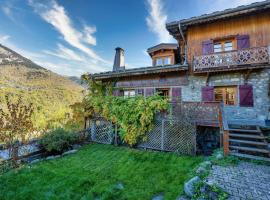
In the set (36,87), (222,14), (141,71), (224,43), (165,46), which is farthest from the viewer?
(36,87)

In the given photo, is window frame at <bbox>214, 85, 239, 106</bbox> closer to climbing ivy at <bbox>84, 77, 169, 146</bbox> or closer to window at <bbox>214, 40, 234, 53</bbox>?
window at <bbox>214, 40, 234, 53</bbox>

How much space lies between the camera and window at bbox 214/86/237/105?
902 cm

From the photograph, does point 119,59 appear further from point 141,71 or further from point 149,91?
point 149,91

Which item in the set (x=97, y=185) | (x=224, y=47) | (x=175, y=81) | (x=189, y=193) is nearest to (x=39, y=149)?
(x=97, y=185)

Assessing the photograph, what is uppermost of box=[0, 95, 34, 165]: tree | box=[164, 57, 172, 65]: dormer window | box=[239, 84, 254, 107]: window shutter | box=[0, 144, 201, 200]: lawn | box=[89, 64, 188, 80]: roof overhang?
box=[164, 57, 172, 65]: dormer window

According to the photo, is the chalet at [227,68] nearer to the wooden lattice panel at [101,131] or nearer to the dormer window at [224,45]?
the dormer window at [224,45]

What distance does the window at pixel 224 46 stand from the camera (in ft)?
30.8

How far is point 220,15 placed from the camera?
873 cm

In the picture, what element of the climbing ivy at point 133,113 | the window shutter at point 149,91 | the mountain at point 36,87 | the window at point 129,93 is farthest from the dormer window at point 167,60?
the mountain at point 36,87

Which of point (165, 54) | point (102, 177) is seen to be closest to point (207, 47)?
point (165, 54)

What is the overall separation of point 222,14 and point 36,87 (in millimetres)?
24673

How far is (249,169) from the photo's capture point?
458 centimetres

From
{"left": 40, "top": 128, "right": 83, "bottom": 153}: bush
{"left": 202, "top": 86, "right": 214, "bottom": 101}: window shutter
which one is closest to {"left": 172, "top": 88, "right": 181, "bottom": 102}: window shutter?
{"left": 202, "top": 86, "right": 214, "bottom": 101}: window shutter

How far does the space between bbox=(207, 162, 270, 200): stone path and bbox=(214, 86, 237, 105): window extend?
16.3 feet
